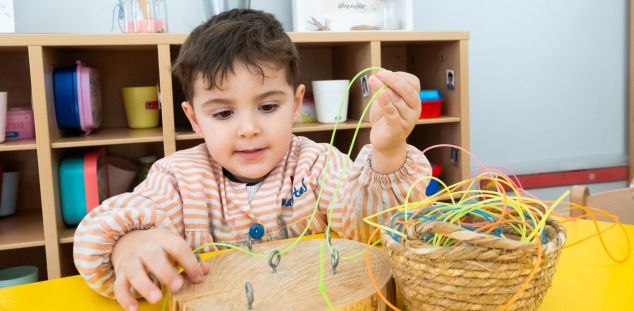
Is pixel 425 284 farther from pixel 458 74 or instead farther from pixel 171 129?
pixel 458 74

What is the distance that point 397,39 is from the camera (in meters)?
1.82

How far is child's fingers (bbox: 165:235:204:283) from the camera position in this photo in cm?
55

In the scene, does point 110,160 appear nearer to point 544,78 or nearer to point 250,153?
point 250,153

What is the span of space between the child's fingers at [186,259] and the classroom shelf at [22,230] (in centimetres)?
123

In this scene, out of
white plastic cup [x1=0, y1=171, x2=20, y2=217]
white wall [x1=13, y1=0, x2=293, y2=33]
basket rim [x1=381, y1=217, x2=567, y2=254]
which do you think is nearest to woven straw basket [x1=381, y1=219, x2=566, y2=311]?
basket rim [x1=381, y1=217, x2=567, y2=254]

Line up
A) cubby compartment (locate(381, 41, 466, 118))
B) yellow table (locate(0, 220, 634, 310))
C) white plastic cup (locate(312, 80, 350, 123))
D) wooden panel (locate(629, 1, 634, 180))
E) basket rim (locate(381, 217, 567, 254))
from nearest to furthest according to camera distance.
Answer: basket rim (locate(381, 217, 567, 254))
yellow table (locate(0, 220, 634, 310))
white plastic cup (locate(312, 80, 350, 123))
cubby compartment (locate(381, 41, 466, 118))
wooden panel (locate(629, 1, 634, 180))

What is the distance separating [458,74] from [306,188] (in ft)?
3.80

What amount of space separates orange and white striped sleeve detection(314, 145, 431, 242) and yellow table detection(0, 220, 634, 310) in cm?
20

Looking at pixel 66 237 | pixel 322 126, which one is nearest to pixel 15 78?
pixel 66 237

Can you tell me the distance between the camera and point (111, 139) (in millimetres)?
1635

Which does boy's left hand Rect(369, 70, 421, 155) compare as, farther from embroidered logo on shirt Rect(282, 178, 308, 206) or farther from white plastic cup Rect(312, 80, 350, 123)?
white plastic cup Rect(312, 80, 350, 123)

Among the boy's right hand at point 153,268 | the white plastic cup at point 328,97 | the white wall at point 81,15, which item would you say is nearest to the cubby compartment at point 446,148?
the white plastic cup at point 328,97

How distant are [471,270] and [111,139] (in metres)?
1.42

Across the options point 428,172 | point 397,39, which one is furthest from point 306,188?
point 397,39
